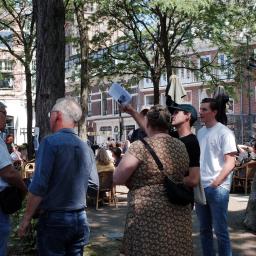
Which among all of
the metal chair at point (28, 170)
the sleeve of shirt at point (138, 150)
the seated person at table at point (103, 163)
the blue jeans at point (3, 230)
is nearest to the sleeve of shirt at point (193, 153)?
the sleeve of shirt at point (138, 150)

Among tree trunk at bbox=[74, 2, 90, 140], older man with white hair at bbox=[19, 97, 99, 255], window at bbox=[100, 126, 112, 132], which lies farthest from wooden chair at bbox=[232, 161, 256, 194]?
window at bbox=[100, 126, 112, 132]

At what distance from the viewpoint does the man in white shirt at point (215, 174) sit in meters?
5.01

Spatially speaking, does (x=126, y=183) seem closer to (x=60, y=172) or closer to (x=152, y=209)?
(x=152, y=209)

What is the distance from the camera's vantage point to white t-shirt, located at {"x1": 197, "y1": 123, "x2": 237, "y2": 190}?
5.05m

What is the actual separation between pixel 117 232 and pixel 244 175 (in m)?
6.35

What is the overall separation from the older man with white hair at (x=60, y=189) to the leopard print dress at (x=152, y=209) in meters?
0.50

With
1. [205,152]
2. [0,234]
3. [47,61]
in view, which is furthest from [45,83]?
[0,234]

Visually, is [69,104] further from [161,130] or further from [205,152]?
[205,152]

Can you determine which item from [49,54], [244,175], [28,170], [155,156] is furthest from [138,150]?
[244,175]

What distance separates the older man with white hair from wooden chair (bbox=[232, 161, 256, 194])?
10059 millimetres

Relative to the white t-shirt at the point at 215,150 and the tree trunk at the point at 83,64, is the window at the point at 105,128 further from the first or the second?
the white t-shirt at the point at 215,150

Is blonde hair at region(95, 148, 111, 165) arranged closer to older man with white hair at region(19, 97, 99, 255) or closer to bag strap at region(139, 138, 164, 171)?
older man with white hair at region(19, 97, 99, 255)

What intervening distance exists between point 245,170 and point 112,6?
27.4ft

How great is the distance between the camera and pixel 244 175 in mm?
13648
